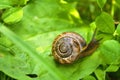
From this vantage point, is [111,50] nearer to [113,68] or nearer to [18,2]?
[113,68]

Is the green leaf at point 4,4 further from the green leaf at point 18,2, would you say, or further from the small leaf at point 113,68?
the small leaf at point 113,68

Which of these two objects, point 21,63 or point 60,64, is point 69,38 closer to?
point 60,64

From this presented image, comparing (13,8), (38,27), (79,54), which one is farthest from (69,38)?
(13,8)

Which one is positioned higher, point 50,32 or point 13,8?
point 13,8

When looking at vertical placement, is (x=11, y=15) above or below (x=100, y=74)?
above

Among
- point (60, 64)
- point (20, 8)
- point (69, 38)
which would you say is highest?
point (20, 8)

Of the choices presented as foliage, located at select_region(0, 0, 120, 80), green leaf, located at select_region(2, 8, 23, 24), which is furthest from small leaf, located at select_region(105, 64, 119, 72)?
green leaf, located at select_region(2, 8, 23, 24)

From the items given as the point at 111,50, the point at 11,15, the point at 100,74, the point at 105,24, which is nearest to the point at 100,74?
the point at 100,74
